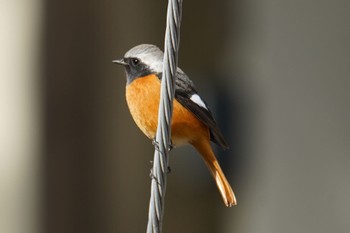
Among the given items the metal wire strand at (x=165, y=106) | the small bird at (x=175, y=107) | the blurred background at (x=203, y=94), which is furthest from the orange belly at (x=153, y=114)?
the blurred background at (x=203, y=94)

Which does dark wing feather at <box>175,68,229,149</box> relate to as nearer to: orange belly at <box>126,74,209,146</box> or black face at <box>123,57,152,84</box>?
orange belly at <box>126,74,209,146</box>

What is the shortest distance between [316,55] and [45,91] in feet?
6.80

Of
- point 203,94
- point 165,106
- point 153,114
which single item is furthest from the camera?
point 203,94

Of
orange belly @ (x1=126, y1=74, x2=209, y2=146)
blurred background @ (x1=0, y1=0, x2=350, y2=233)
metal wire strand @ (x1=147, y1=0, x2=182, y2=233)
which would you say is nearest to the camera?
metal wire strand @ (x1=147, y1=0, x2=182, y2=233)

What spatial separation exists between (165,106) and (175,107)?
3.74ft

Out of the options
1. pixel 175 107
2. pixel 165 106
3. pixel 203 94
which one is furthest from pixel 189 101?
pixel 203 94

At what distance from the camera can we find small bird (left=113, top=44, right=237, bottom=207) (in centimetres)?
371

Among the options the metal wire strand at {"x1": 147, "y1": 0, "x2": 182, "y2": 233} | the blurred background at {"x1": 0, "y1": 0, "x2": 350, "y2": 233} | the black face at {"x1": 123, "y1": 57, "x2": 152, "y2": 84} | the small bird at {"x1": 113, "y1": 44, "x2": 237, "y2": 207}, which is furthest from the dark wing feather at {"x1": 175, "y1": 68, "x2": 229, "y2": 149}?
the blurred background at {"x1": 0, "y1": 0, "x2": 350, "y2": 233}

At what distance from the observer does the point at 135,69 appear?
3.87m

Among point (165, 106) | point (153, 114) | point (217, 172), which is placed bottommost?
point (217, 172)

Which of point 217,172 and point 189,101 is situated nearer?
point 189,101

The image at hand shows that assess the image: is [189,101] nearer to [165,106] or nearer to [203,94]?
[165,106]

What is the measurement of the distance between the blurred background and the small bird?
321 centimetres

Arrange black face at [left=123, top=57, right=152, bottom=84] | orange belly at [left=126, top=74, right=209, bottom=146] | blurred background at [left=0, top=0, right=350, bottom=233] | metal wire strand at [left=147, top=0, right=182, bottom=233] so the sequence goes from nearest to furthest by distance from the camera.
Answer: metal wire strand at [left=147, top=0, right=182, bottom=233] < orange belly at [left=126, top=74, right=209, bottom=146] < black face at [left=123, top=57, right=152, bottom=84] < blurred background at [left=0, top=0, right=350, bottom=233]
